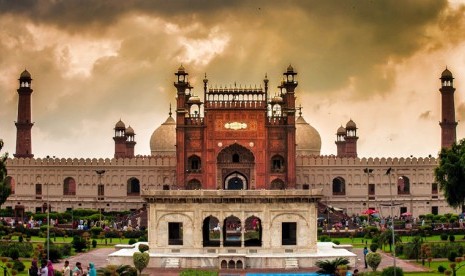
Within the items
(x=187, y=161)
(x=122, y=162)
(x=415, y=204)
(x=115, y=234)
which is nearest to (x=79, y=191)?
(x=122, y=162)

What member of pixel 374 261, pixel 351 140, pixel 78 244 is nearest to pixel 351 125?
pixel 351 140

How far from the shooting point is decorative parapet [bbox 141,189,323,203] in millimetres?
43812

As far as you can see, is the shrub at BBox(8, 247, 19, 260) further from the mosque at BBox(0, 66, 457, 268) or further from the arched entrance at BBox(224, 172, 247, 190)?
the arched entrance at BBox(224, 172, 247, 190)

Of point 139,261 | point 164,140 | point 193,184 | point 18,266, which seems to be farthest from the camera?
point 164,140

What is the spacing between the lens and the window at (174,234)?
44.3 metres

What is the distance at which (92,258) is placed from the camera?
148ft

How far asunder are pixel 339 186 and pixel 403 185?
23.6ft

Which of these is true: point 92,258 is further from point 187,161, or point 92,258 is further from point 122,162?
point 122,162

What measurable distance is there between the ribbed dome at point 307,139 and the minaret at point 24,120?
77.7ft

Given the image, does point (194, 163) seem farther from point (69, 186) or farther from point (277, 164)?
point (69, 186)

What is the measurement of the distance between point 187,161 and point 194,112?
4.02 metres

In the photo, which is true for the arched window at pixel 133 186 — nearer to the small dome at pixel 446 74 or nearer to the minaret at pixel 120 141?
the minaret at pixel 120 141

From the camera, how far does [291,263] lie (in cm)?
4169

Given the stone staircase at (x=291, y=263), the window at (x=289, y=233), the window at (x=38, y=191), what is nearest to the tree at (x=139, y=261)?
the stone staircase at (x=291, y=263)
